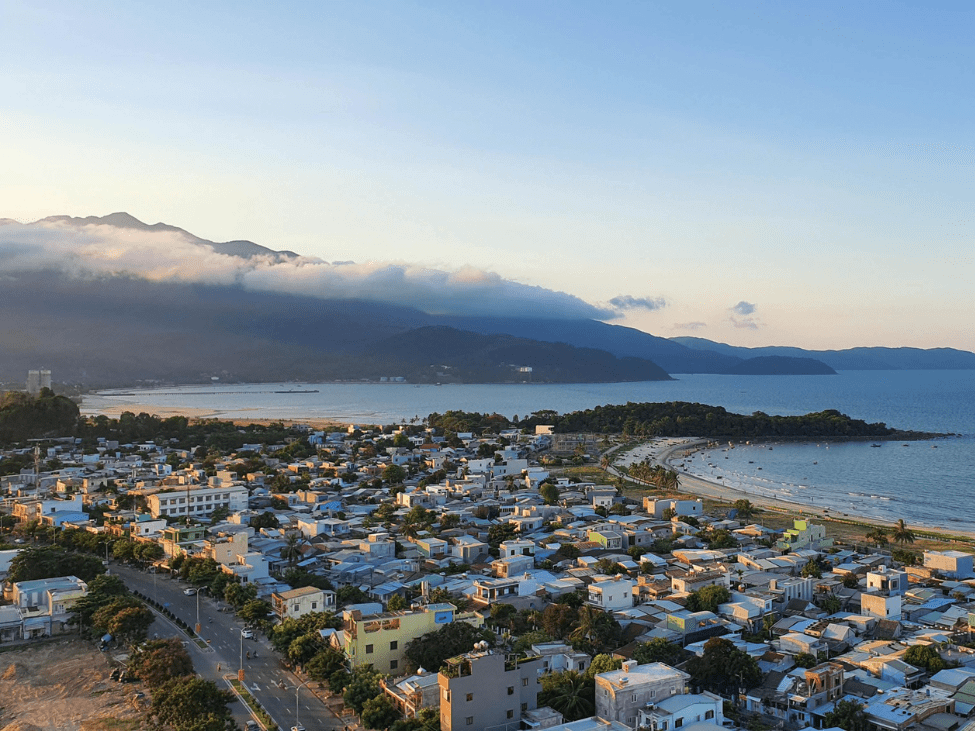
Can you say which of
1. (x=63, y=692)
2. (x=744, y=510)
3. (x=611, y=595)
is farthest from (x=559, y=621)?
(x=744, y=510)

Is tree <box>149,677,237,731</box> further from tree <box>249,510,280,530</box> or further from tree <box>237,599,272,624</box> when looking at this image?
tree <box>249,510,280,530</box>

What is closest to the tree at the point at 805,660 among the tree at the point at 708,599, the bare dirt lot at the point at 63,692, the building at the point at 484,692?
the tree at the point at 708,599

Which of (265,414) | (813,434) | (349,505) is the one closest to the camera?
(349,505)

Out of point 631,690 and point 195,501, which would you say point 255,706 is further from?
point 195,501

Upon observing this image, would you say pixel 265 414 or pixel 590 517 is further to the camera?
pixel 265 414

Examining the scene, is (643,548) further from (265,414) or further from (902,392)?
(902,392)

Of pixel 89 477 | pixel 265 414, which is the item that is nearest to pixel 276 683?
pixel 89 477

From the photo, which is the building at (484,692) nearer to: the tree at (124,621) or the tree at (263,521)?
the tree at (124,621)
